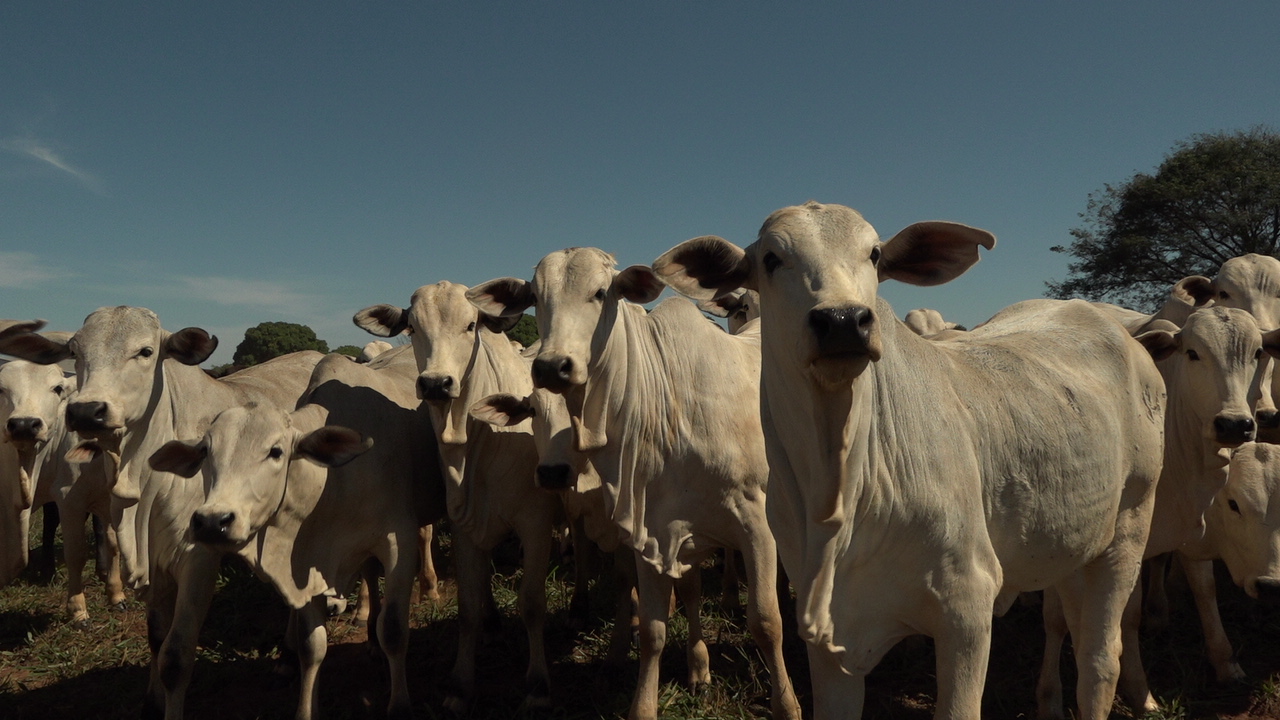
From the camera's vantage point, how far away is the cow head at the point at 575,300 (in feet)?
13.9

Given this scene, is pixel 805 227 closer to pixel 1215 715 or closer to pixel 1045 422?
pixel 1045 422

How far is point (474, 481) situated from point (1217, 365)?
14.6ft

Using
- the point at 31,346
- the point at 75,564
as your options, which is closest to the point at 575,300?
the point at 31,346

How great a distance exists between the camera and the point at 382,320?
20.1 ft

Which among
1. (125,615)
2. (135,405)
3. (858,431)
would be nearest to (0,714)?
(125,615)

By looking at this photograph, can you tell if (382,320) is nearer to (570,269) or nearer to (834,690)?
(570,269)

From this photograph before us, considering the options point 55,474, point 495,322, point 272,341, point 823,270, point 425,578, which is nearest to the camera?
point 823,270

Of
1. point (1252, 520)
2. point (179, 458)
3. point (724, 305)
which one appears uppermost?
point (724, 305)

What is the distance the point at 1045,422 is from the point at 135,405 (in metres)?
4.92

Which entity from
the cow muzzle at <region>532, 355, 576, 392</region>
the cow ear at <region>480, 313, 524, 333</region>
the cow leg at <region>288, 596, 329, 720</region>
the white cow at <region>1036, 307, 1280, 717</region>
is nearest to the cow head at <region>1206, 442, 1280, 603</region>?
the white cow at <region>1036, 307, 1280, 717</region>

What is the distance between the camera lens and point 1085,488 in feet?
11.0

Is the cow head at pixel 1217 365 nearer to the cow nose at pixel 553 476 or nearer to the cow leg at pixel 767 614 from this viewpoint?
the cow leg at pixel 767 614

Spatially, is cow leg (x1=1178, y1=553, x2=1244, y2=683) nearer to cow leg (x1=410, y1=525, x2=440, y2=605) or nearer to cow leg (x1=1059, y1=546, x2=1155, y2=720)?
cow leg (x1=1059, y1=546, x2=1155, y2=720)

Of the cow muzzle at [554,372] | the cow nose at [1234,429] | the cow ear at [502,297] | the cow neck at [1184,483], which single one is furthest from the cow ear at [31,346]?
the cow nose at [1234,429]
